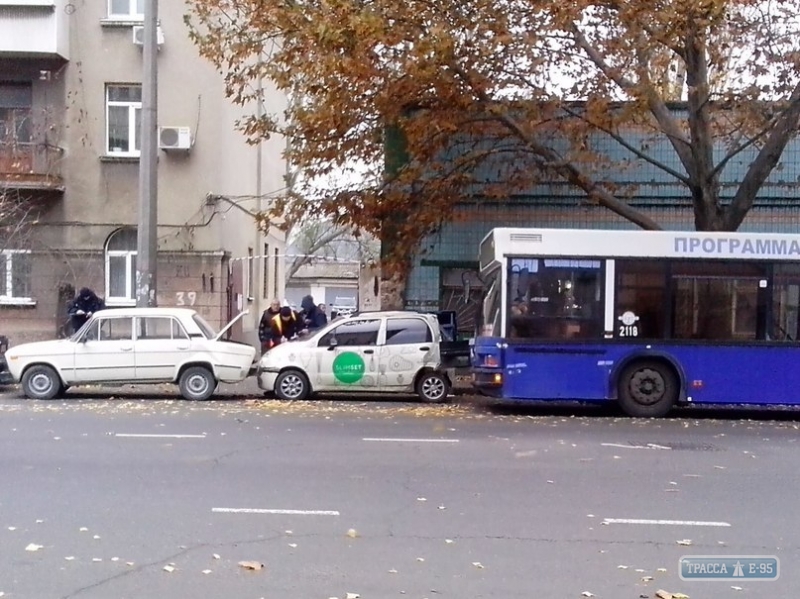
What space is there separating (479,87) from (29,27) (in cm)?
1136

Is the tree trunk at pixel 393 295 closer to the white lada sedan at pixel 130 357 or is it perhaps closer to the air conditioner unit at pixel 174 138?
the air conditioner unit at pixel 174 138

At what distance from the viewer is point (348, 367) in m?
16.7

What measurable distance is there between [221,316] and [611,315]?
439 inches

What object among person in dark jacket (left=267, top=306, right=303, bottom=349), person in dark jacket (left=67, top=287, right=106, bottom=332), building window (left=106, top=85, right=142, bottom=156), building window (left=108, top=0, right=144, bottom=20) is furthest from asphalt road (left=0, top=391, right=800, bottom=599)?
building window (left=108, top=0, right=144, bottom=20)

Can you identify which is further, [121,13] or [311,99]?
[121,13]

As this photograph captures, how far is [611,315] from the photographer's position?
15102mm

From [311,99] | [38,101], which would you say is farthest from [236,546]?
[38,101]

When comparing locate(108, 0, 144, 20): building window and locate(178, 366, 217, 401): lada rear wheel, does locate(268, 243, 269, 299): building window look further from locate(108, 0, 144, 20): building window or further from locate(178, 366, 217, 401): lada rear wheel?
locate(178, 366, 217, 401): lada rear wheel

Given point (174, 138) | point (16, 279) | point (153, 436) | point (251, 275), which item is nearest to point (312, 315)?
point (251, 275)

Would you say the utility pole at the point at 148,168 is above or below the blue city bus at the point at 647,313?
above

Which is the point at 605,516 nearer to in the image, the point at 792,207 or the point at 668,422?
the point at 668,422

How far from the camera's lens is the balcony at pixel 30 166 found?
22.1 m

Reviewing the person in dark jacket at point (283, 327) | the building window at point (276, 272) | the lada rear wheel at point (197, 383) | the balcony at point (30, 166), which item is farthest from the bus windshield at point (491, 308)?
the building window at point (276, 272)

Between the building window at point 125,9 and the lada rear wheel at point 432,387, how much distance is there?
11675 millimetres
